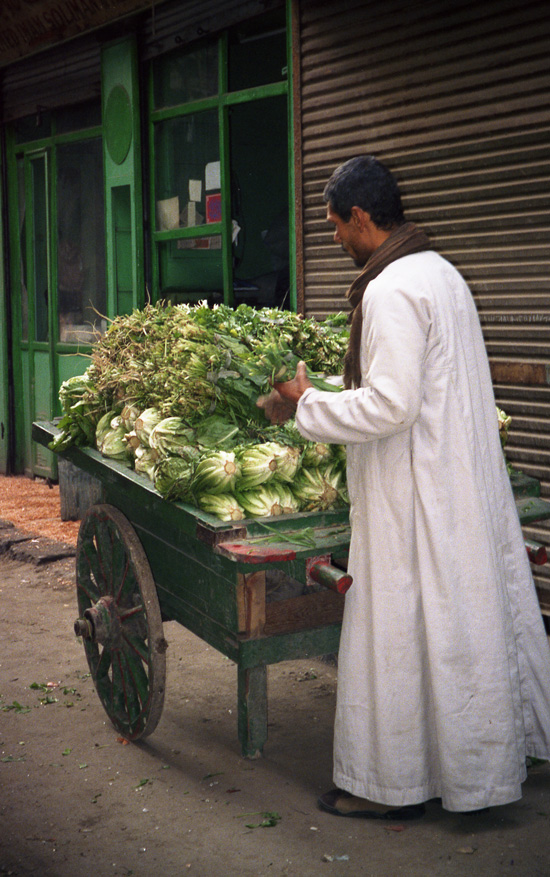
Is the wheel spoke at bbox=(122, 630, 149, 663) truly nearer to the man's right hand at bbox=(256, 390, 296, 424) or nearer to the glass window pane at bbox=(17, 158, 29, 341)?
the man's right hand at bbox=(256, 390, 296, 424)

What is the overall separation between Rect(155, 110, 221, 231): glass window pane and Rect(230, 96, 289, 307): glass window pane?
0.17 meters

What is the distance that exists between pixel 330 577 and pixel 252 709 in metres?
0.69

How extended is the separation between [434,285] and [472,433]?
0.46 m

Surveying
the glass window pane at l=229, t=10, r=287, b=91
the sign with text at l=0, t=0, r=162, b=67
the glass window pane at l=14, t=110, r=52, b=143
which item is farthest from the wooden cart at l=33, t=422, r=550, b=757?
the glass window pane at l=14, t=110, r=52, b=143

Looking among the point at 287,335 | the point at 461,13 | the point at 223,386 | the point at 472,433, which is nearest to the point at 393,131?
the point at 461,13

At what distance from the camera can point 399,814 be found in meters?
3.16

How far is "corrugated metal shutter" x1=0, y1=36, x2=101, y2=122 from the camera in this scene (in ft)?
26.5

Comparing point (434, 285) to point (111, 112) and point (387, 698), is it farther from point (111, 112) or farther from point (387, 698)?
point (111, 112)

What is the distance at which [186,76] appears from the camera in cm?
706

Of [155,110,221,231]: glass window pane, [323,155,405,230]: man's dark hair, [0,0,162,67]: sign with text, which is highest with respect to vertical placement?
[0,0,162,67]: sign with text

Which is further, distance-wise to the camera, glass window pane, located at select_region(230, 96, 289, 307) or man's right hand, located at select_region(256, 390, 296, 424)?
glass window pane, located at select_region(230, 96, 289, 307)

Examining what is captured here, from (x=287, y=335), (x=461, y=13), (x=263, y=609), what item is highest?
(x=461, y=13)

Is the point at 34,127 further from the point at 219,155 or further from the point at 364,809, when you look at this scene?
the point at 364,809

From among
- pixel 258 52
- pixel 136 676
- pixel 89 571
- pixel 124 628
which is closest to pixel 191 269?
pixel 258 52
